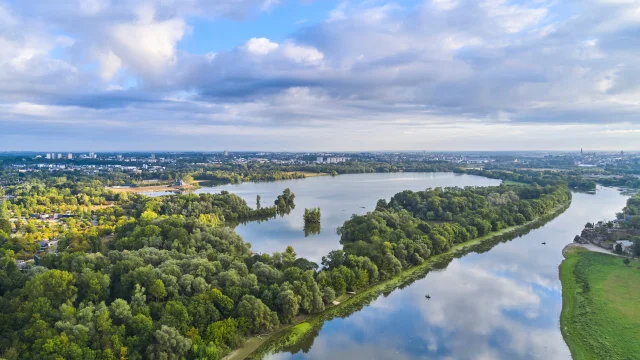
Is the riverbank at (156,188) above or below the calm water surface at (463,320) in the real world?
above

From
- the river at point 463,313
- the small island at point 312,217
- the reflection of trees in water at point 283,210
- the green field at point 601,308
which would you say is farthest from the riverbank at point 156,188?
the green field at point 601,308

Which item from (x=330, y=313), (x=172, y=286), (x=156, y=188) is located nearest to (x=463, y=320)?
(x=330, y=313)

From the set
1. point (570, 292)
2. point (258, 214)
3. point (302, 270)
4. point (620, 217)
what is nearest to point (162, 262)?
point (302, 270)

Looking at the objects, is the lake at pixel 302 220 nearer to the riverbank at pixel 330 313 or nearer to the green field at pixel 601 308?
the riverbank at pixel 330 313

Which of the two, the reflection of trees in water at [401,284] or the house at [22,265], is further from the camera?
the house at [22,265]

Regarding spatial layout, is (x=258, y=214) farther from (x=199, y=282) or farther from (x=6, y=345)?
(x=6, y=345)

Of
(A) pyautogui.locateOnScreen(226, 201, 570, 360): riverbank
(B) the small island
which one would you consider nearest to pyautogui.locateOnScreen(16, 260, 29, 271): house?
(A) pyautogui.locateOnScreen(226, 201, 570, 360): riverbank
